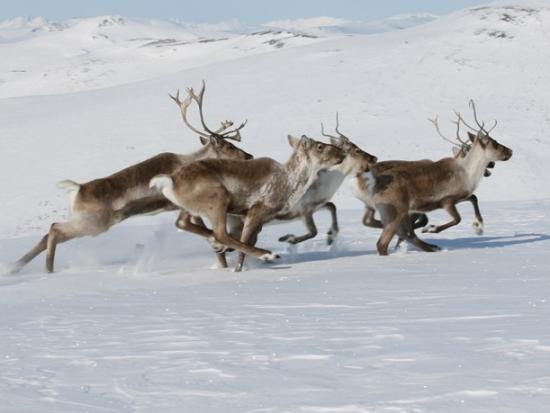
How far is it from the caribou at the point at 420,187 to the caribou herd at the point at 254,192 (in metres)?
0.01

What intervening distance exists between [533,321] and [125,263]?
5957mm

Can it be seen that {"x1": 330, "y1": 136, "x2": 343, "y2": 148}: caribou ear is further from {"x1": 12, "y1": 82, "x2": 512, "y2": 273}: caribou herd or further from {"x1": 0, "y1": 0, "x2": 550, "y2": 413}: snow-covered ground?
{"x1": 0, "y1": 0, "x2": 550, "y2": 413}: snow-covered ground

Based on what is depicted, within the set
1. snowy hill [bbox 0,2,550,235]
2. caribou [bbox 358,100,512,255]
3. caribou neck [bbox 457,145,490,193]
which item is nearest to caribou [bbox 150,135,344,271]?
caribou [bbox 358,100,512,255]

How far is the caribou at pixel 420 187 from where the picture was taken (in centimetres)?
1126

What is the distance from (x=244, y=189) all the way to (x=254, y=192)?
120mm

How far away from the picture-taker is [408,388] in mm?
5051

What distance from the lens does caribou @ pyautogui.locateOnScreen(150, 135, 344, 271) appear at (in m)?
10.3

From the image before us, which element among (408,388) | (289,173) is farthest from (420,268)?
(408,388)

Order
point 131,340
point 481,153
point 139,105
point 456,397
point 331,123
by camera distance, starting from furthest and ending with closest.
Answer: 1. point 139,105
2. point 331,123
3. point 481,153
4. point 131,340
5. point 456,397

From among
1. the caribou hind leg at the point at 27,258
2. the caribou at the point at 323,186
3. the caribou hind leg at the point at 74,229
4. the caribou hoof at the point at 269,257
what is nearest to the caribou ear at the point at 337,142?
the caribou at the point at 323,186

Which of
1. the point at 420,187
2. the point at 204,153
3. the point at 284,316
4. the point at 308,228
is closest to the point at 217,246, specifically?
the point at 308,228

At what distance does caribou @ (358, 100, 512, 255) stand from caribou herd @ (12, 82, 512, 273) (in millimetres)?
10

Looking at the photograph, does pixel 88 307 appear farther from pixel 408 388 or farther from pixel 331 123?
pixel 331 123

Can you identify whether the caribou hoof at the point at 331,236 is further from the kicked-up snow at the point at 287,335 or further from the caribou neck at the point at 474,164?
the caribou neck at the point at 474,164
